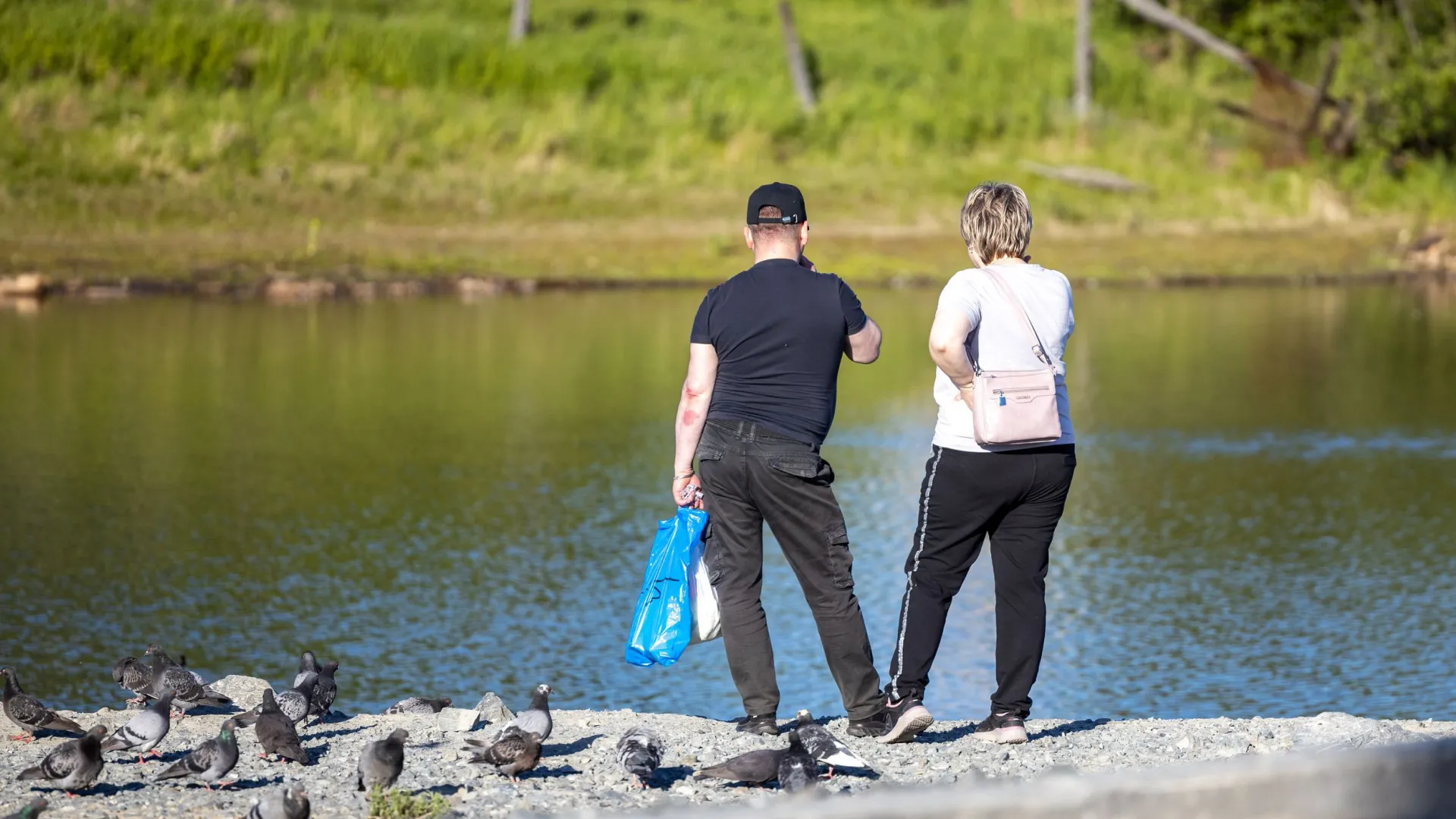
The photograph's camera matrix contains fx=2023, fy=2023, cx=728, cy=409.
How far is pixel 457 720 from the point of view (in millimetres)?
8641

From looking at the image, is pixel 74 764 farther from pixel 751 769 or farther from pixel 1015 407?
pixel 1015 407

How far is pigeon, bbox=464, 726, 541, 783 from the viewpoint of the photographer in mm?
7266

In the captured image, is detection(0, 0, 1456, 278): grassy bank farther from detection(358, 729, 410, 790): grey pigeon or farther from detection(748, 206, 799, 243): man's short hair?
detection(358, 729, 410, 790): grey pigeon

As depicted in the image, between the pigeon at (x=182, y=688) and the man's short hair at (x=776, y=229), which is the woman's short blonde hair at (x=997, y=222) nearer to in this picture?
the man's short hair at (x=776, y=229)

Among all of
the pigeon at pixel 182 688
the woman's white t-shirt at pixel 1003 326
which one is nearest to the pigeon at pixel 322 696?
the pigeon at pixel 182 688

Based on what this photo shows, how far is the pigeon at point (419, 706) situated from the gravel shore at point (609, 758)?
215 millimetres

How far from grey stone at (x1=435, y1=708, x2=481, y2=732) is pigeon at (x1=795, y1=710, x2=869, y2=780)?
1.91 metres

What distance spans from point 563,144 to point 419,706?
33280mm

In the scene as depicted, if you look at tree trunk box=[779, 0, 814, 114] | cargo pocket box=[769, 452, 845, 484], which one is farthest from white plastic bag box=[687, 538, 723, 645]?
tree trunk box=[779, 0, 814, 114]

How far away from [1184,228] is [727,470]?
3401 centimetres

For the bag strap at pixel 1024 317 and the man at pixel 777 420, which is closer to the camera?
the bag strap at pixel 1024 317

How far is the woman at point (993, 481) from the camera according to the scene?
7516 millimetres

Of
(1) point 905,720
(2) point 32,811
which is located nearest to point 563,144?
(1) point 905,720

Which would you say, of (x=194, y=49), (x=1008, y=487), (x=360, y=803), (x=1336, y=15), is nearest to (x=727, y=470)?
(x=1008, y=487)
